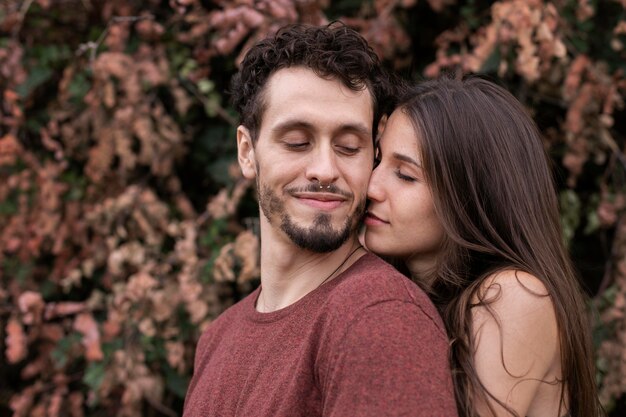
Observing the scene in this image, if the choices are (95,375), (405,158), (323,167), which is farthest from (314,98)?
(95,375)

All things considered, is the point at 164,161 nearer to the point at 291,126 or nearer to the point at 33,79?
the point at 33,79

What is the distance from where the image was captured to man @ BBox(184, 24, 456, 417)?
1463 millimetres

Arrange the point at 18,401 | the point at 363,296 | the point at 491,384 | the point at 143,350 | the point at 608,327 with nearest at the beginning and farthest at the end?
1. the point at 363,296
2. the point at 491,384
3. the point at 608,327
4. the point at 143,350
5. the point at 18,401

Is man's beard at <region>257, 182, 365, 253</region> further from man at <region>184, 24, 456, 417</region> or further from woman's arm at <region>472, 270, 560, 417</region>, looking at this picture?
woman's arm at <region>472, 270, 560, 417</region>

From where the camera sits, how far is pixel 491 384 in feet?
5.60

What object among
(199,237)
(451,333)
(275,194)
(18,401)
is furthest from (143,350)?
(451,333)

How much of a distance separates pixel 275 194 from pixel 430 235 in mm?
449

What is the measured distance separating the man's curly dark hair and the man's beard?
0.88 feet

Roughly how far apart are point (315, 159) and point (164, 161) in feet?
5.76

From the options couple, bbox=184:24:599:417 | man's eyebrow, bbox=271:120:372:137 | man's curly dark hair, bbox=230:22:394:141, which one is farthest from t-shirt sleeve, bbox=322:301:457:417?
man's curly dark hair, bbox=230:22:394:141

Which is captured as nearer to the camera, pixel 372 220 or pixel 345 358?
pixel 345 358

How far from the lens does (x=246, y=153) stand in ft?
7.72

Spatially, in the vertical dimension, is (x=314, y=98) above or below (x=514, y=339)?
above

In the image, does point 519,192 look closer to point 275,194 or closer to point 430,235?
point 430,235
